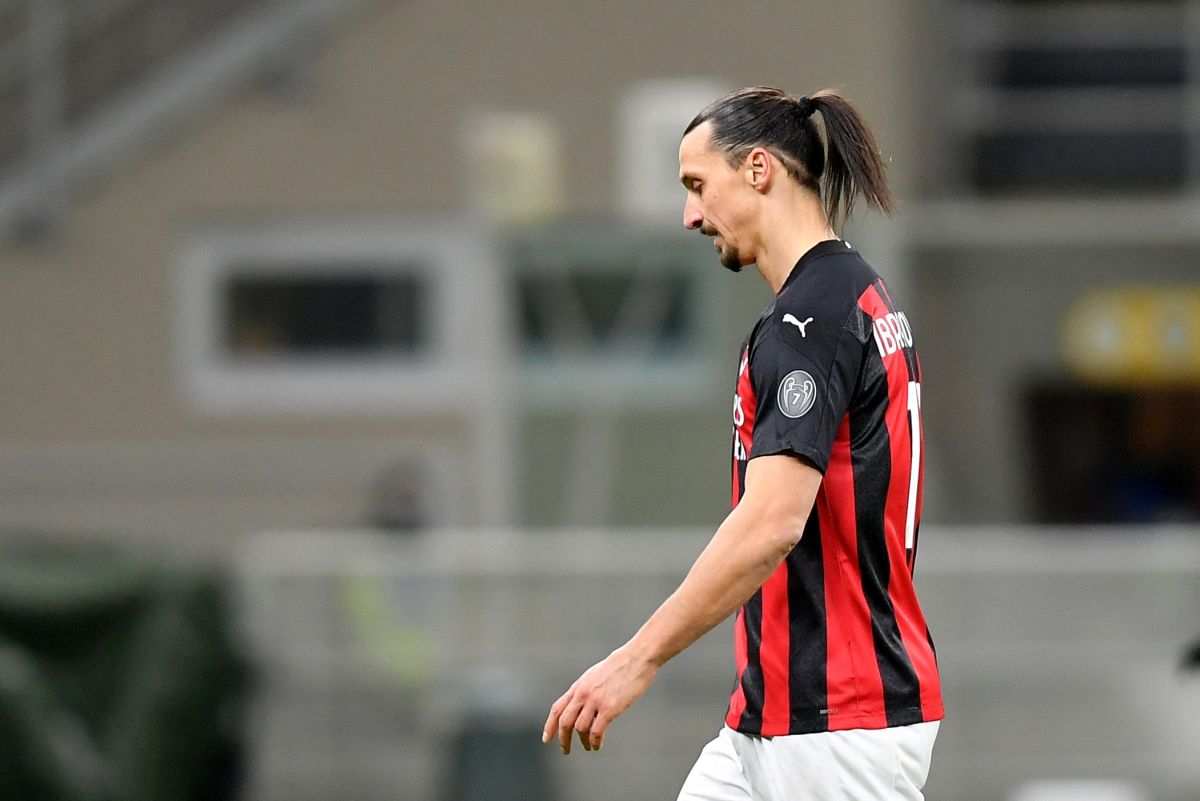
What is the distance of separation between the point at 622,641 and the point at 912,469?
7.68m

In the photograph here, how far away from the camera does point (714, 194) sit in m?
3.43

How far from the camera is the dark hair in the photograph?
135 inches

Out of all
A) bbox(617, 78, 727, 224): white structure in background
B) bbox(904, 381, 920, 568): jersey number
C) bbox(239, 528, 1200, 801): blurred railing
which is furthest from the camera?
bbox(617, 78, 727, 224): white structure in background

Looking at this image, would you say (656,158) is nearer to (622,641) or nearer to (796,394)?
(622,641)

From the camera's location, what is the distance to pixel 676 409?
12.6 m

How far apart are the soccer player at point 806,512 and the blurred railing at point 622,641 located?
7.30 m

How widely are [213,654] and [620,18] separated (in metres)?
6.46

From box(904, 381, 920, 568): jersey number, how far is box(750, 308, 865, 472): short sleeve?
17cm

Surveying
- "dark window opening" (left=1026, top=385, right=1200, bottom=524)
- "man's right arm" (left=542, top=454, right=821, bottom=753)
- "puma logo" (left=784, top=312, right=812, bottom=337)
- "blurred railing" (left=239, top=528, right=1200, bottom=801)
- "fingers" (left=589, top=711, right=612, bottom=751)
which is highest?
"puma logo" (left=784, top=312, right=812, bottom=337)

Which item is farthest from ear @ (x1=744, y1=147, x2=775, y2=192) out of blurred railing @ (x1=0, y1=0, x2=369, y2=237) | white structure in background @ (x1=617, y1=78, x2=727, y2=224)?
blurred railing @ (x1=0, y1=0, x2=369, y2=237)

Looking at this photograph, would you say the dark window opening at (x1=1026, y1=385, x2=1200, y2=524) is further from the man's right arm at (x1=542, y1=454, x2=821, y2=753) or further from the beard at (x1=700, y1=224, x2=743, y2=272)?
the man's right arm at (x1=542, y1=454, x2=821, y2=753)

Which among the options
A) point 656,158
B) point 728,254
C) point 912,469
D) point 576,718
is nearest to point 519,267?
point 656,158

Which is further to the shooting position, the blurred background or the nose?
the blurred background

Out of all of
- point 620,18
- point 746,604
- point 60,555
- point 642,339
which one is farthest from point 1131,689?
point 746,604
